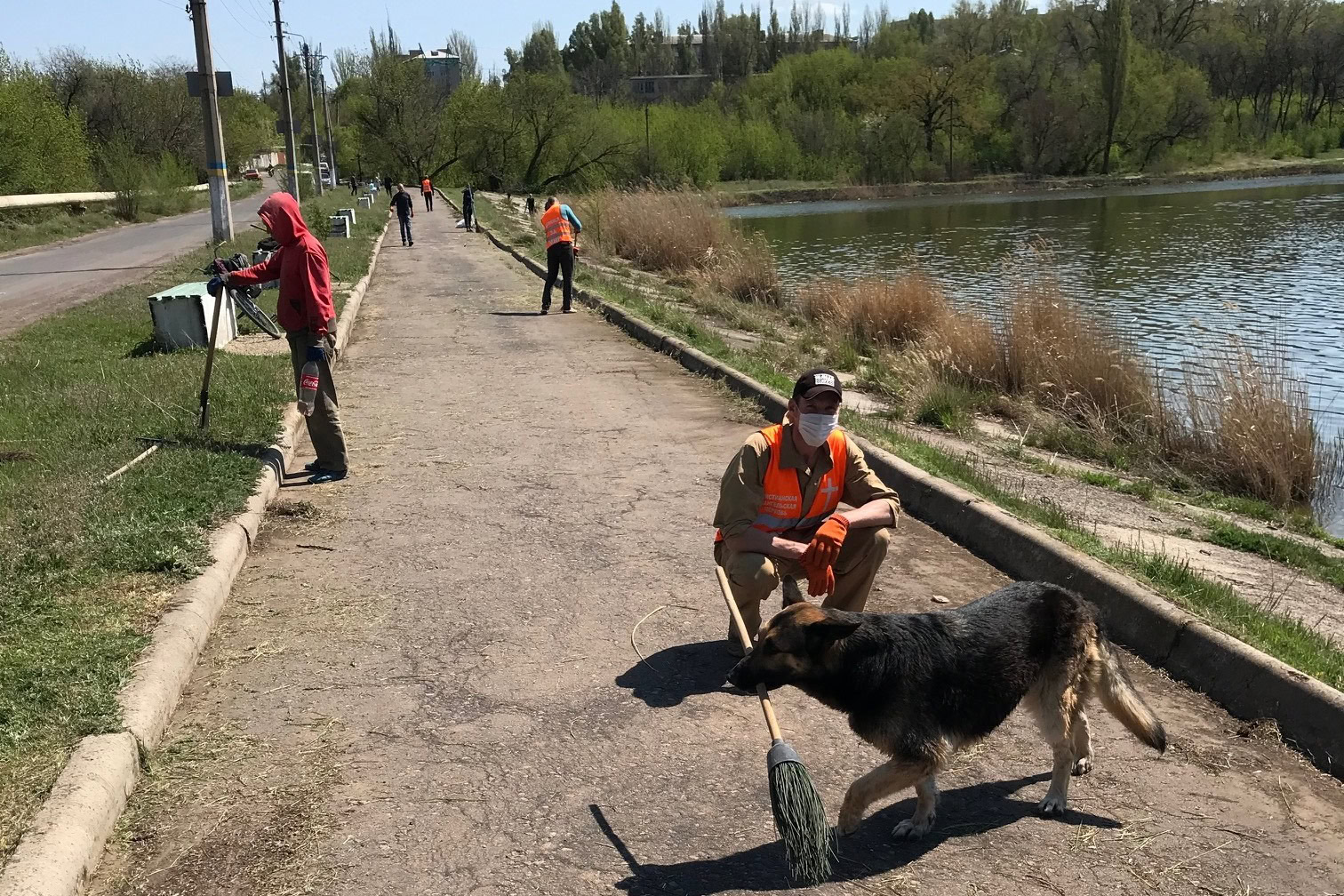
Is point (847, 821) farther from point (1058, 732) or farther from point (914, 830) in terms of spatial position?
point (1058, 732)

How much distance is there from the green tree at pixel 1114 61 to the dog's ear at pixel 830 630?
89739 millimetres

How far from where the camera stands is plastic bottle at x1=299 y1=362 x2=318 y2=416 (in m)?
7.94

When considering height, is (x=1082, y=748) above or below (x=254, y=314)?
below

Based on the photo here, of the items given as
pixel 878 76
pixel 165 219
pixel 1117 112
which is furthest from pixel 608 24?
pixel 165 219

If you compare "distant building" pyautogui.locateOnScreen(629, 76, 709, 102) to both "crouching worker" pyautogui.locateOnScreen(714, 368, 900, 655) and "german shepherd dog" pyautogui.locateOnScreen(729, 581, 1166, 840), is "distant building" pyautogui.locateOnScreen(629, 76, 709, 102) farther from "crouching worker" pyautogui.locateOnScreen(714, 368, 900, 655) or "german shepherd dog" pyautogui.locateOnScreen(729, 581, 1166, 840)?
"german shepherd dog" pyautogui.locateOnScreen(729, 581, 1166, 840)

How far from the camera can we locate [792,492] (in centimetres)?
481

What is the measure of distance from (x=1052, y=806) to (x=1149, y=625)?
1.69 meters

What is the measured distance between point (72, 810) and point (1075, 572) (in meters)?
4.66

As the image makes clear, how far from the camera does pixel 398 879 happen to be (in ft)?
11.6

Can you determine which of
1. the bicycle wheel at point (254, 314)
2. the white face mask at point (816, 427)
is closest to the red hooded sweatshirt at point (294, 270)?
the white face mask at point (816, 427)

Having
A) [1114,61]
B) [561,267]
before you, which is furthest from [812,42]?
[561,267]

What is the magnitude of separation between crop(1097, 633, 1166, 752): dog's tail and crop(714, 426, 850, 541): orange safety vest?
131cm

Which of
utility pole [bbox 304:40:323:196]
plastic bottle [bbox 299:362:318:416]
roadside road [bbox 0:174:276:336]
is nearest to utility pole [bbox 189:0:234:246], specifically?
roadside road [bbox 0:174:276:336]

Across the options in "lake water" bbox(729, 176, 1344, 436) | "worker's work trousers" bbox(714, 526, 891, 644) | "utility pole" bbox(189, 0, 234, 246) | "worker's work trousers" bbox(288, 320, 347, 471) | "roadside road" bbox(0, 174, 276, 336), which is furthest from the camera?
"utility pole" bbox(189, 0, 234, 246)
